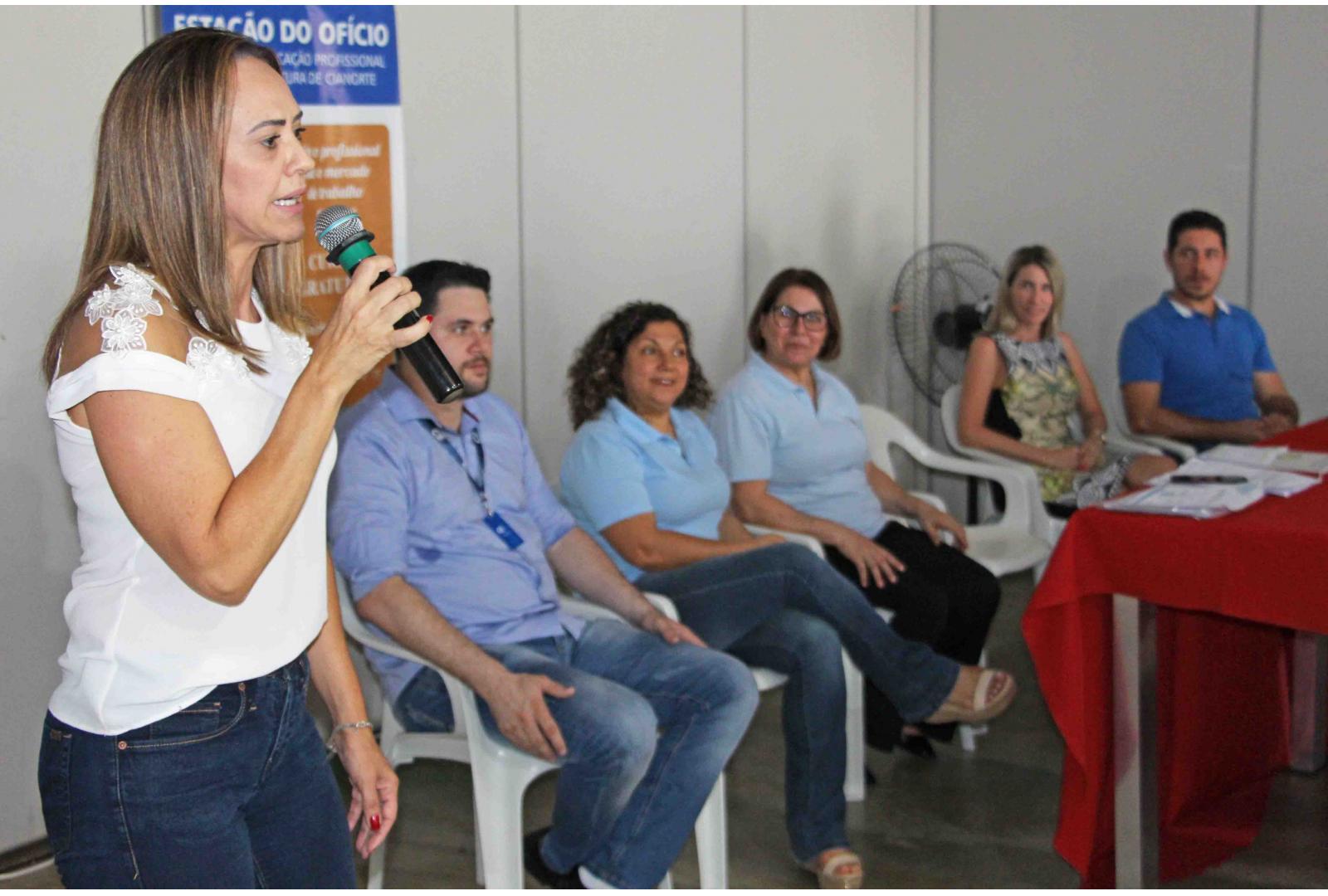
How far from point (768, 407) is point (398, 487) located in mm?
1300

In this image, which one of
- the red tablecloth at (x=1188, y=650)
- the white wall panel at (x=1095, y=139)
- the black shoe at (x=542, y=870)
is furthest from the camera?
the white wall panel at (x=1095, y=139)

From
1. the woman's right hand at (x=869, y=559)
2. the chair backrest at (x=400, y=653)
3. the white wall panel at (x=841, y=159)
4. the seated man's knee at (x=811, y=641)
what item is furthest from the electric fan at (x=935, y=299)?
the chair backrest at (x=400, y=653)

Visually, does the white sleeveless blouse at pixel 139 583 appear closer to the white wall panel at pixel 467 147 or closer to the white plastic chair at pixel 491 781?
the white plastic chair at pixel 491 781

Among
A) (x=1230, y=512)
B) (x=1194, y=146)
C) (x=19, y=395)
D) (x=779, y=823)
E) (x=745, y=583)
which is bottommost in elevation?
(x=779, y=823)

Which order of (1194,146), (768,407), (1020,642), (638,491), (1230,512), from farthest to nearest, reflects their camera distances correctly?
(1194,146) < (1020,642) < (768,407) < (638,491) < (1230,512)

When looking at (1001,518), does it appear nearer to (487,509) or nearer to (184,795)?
(487,509)

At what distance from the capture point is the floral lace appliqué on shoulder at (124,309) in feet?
4.30

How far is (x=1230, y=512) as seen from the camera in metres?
2.48

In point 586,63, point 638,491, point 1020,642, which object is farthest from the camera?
point 1020,642

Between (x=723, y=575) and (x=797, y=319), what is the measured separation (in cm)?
92

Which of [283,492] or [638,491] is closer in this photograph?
[283,492]

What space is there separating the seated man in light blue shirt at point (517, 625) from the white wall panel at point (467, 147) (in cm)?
92

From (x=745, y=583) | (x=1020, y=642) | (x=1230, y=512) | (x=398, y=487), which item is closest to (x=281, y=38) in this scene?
(x=398, y=487)

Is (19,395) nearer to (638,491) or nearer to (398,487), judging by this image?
(398,487)
